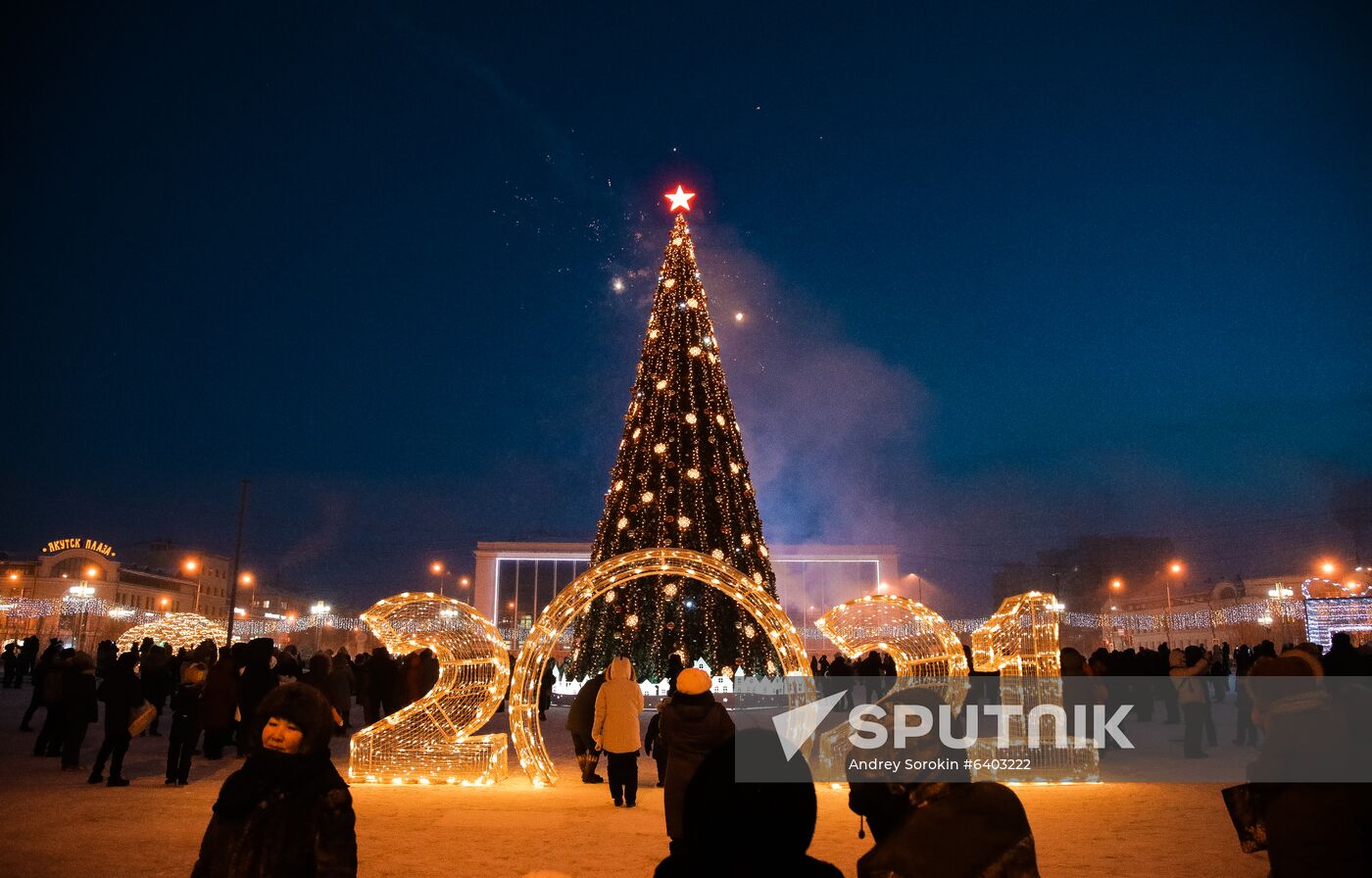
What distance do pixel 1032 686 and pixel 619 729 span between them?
555 centimetres

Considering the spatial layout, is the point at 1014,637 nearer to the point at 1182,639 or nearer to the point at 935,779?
the point at 935,779

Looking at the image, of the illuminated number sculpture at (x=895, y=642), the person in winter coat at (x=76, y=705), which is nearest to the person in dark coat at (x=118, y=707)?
the person in winter coat at (x=76, y=705)

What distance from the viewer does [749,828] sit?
2254 millimetres

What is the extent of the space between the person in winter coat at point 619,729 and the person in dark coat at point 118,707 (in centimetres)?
522

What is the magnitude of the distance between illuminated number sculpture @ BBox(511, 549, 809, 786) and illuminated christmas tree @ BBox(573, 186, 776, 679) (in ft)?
26.3

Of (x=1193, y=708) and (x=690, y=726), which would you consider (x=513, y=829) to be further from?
(x=1193, y=708)

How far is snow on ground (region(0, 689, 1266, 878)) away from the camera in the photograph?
23.1ft

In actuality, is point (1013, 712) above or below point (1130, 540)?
below

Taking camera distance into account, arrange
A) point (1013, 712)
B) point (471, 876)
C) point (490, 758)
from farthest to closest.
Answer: point (1013, 712) → point (490, 758) → point (471, 876)

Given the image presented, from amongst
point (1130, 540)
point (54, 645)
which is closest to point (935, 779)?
point (54, 645)

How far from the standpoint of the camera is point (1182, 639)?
46.4m

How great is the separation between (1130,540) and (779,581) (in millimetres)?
50233

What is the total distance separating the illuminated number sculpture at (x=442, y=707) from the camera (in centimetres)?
1120

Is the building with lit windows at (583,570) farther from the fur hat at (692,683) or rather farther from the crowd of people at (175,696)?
the fur hat at (692,683)
